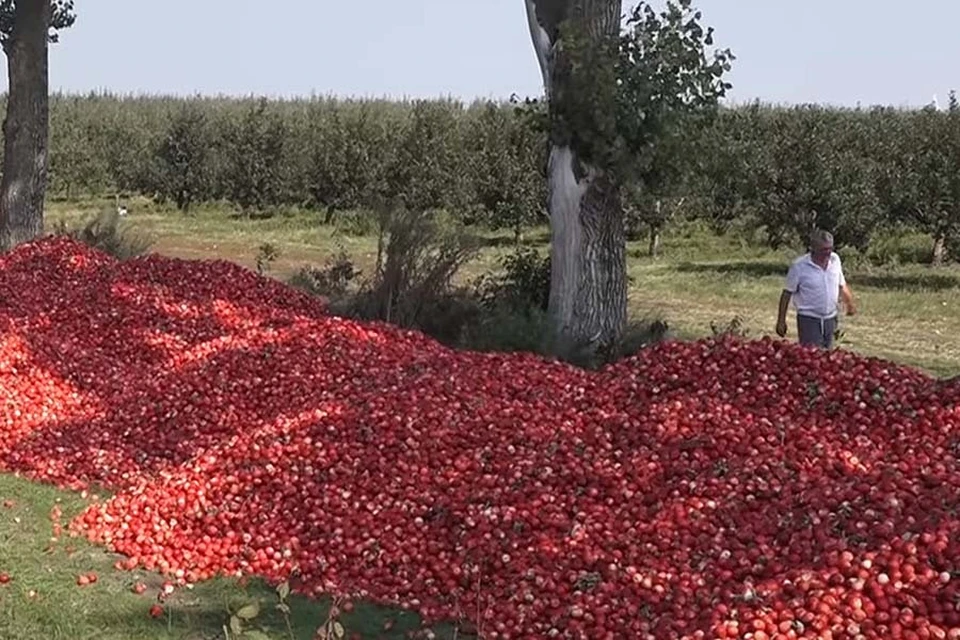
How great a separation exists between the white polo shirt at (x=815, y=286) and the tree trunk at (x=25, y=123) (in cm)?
1021

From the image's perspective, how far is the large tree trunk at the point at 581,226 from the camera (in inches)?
436

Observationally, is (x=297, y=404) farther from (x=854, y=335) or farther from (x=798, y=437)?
(x=854, y=335)

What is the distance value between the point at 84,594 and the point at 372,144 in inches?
1138

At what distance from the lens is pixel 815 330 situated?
32.3 ft

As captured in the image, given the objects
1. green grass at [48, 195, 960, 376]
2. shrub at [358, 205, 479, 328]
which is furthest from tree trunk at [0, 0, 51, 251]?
shrub at [358, 205, 479, 328]

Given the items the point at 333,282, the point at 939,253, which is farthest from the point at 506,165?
the point at 333,282

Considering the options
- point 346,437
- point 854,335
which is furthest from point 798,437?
point 854,335

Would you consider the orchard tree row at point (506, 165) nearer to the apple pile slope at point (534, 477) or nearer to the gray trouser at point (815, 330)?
the gray trouser at point (815, 330)

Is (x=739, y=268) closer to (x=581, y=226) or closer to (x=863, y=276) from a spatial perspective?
(x=863, y=276)

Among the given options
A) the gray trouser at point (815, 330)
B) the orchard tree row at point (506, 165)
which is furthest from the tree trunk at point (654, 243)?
the gray trouser at point (815, 330)

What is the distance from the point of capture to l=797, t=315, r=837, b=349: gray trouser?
9852mm

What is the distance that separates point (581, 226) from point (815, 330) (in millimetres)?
2391

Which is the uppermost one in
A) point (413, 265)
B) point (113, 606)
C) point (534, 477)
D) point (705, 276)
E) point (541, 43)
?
point (541, 43)

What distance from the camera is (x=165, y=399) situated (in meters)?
8.41
